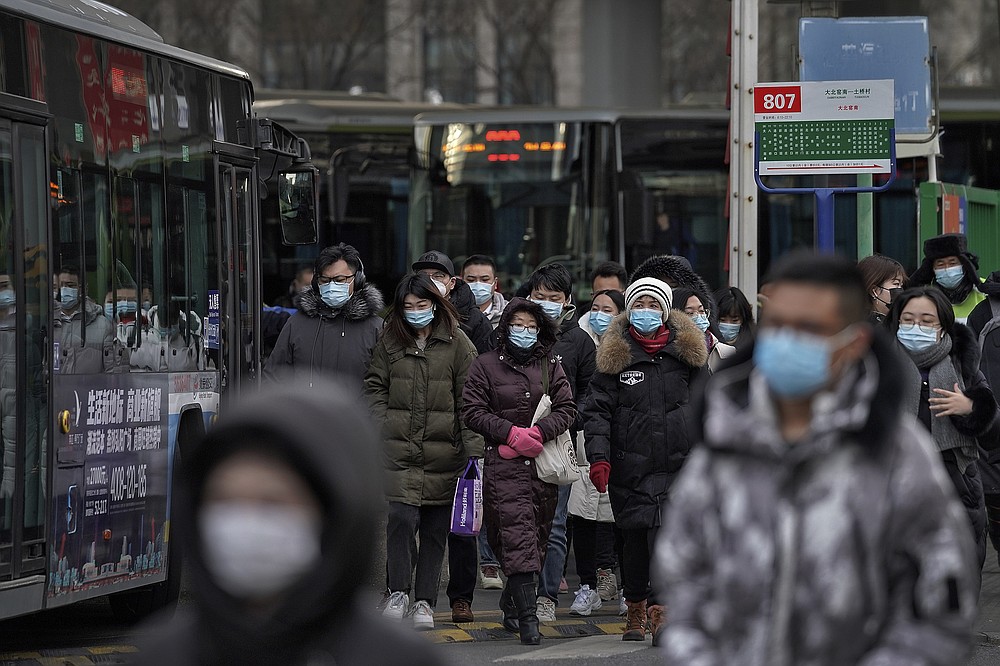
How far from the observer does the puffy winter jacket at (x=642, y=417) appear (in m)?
8.04

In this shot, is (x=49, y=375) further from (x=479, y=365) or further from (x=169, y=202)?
(x=479, y=365)

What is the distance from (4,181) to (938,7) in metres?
42.2

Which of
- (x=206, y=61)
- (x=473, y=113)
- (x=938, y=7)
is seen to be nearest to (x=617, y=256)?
(x=473, y=113)

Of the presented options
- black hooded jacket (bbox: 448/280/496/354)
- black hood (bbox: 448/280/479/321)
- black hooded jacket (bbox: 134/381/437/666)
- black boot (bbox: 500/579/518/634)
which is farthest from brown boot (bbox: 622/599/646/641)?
black hooded jacket (bbox: 134/381/437/666)

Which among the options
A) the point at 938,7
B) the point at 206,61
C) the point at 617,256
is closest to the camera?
the point at 206,61

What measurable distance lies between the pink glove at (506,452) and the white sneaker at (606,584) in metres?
1.73

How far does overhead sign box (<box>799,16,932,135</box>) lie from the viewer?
1276 cm

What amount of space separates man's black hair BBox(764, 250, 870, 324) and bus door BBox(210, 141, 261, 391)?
669cm

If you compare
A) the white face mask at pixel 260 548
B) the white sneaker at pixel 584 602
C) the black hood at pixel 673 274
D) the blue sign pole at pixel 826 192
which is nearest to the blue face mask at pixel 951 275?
the black hood at pixel 673 274

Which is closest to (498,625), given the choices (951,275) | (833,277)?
(951,275)

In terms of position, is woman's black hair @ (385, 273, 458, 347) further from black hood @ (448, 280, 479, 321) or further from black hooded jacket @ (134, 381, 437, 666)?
black hooded jacket @ (134, 381, 437, 666)

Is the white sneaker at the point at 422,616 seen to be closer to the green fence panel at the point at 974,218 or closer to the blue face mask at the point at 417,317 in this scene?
the blue face mask at the point at 417,317

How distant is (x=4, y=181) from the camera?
24.0 feet

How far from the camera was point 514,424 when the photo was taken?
8.55m
